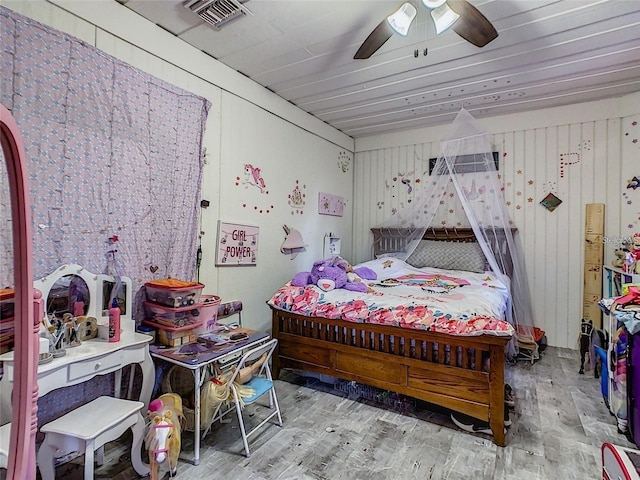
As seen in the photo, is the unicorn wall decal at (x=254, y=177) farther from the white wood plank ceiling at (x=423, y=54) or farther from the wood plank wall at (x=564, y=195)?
the wood plank wall at (x=564, y=195)

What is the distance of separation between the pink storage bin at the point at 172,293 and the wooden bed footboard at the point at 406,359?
3.03 feet

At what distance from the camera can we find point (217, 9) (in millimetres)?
2234

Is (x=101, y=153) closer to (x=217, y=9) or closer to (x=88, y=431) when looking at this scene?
(x=217, y=9)

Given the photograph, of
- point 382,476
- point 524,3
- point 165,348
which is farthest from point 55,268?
point 524,3

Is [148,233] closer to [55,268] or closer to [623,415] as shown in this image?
[55,268]

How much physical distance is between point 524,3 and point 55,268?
3.28m

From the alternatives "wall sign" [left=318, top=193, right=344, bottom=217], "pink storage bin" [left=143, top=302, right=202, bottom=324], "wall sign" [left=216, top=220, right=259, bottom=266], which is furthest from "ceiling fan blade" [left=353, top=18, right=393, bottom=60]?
"wall sign" [left=318, top=193, right=344, bottom=217]

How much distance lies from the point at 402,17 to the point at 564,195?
313 centimetres

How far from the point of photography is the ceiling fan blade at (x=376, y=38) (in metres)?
2.05

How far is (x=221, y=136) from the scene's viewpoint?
2957 millimetres

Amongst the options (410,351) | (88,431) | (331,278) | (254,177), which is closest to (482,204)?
(331,278)

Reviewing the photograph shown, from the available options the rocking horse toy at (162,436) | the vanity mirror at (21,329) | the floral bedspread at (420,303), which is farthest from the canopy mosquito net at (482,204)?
the vanity mirror at (21,329)

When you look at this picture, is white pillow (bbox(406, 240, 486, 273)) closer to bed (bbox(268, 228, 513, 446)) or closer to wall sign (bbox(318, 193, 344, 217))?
bed (bbox(268, 228, 513, 446))

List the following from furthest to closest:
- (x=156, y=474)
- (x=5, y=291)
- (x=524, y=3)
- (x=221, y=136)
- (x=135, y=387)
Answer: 1. (x=221, y=136)
2. (x=135, y=387)
3. (x=524, y=3)
4. (x=156, y=474)
5. (x=5, y=291)
